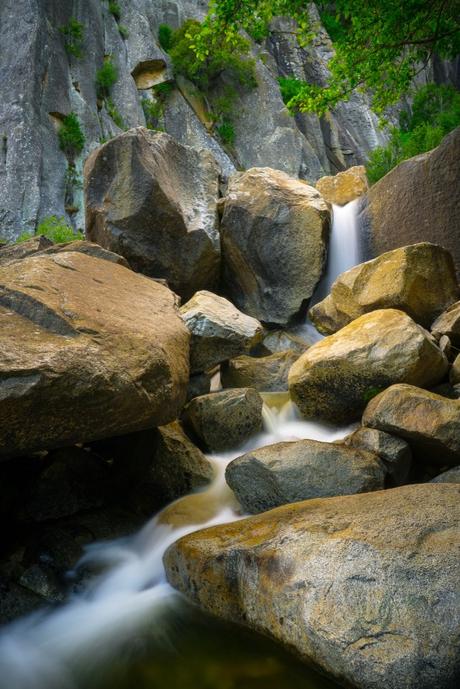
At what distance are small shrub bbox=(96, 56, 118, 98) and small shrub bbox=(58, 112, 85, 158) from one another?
3098 millimetres

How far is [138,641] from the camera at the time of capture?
3.37m

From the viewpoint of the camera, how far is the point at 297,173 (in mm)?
24656

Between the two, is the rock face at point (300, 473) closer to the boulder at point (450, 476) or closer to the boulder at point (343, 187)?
the boulder at point (450, 476)

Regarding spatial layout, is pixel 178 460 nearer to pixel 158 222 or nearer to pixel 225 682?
pixel 225 682

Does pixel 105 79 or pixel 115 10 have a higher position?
pixel 115 10

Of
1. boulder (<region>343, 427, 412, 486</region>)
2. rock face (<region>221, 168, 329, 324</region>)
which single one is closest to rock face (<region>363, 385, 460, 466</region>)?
boulder (<region>343, 427, 412, 486</region>)

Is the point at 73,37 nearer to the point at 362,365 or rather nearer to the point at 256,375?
the point at 256,375

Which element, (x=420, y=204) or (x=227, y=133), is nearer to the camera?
(x=420, y=204)

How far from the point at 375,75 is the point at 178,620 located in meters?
7.02

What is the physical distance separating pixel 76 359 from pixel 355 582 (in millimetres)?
2228

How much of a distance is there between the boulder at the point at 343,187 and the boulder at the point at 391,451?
32.9ft

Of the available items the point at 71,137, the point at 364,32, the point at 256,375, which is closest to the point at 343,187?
the point at 364,32

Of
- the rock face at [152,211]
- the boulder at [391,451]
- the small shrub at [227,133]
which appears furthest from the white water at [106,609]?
the small shrub at [227,133]

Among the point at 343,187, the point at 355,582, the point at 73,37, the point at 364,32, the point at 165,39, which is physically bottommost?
the point at 355,582
